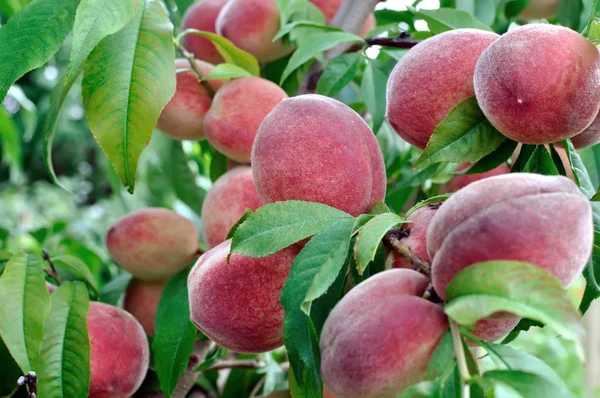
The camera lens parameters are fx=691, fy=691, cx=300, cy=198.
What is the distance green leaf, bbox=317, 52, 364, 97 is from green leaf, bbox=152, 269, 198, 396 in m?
0.29

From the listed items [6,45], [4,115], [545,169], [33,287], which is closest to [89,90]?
[6,45]

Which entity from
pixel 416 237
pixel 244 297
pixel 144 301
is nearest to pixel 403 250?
pixel 416 237

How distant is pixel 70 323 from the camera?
700 mm

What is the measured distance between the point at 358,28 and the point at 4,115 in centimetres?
62

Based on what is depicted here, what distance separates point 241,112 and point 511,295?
517mm

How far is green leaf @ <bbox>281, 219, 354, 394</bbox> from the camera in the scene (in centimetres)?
45

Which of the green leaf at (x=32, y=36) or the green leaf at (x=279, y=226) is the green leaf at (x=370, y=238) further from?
the green leaf at (x=32, y=36)

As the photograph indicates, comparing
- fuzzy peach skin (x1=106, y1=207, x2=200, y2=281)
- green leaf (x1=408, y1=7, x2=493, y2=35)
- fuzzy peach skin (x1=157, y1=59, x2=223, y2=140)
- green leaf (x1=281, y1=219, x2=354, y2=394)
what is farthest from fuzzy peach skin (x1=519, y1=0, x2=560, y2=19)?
green leaf (x1=281, y1=219, x2=354, y2=394)

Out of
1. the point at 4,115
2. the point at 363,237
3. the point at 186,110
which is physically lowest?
the point at 4,115

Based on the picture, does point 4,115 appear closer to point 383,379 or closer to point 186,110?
point 186,110

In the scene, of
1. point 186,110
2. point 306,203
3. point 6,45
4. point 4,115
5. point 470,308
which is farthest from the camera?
point 4,115

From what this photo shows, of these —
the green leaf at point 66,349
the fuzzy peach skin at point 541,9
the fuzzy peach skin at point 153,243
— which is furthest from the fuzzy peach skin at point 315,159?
the fuzzy peach skin at point 541,9

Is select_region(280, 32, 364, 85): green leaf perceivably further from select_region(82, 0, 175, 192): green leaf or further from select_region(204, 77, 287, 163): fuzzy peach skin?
select_region(82, 0, 175, 192): green leaf

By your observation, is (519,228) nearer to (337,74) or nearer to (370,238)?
(370,238)
